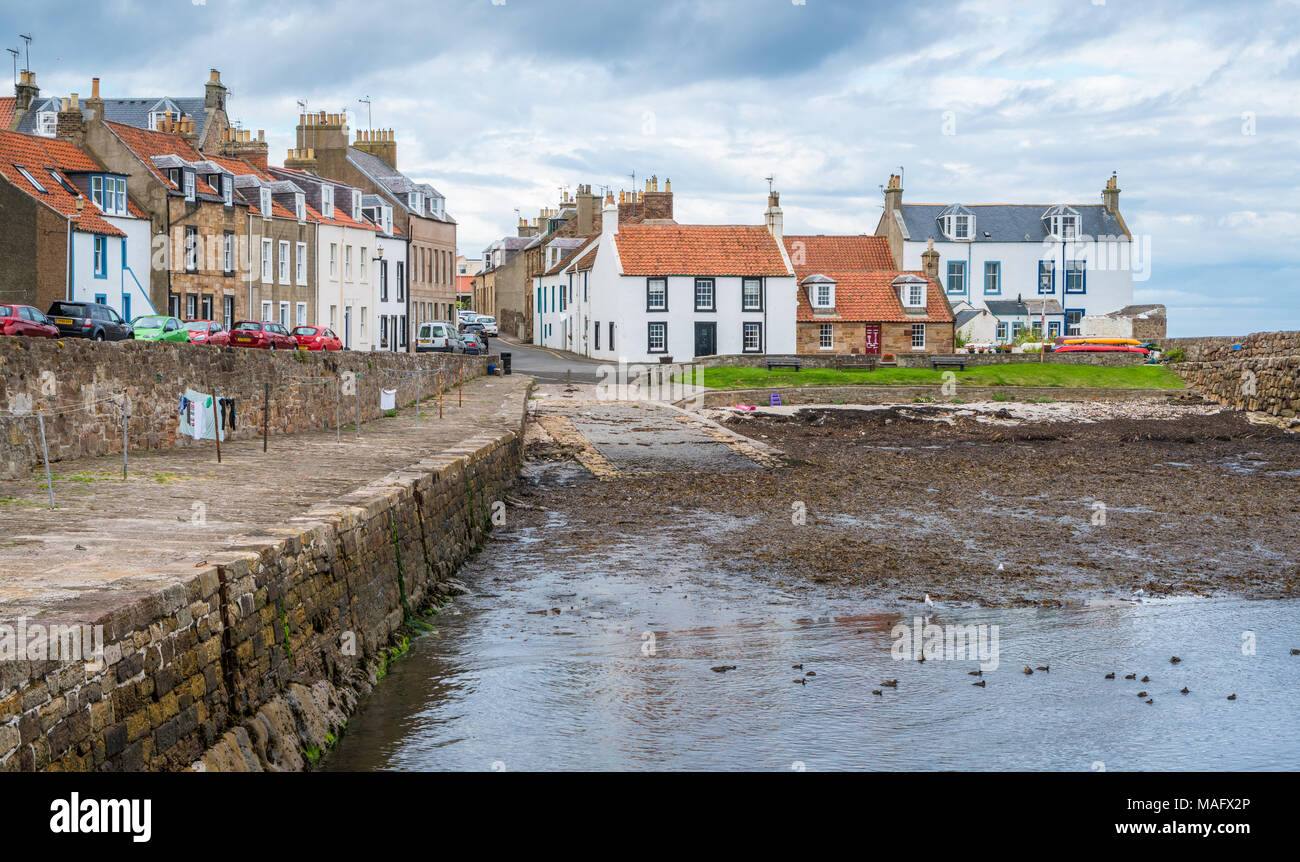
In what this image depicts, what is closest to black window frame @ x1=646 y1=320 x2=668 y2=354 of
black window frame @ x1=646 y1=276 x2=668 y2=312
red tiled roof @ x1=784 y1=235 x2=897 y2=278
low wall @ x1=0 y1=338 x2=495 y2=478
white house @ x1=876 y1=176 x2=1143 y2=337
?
black window frame @ x1=646 y1=276 x2=668 y2=312

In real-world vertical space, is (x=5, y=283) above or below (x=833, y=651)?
above

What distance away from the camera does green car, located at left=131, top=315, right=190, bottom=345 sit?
31.7 metres

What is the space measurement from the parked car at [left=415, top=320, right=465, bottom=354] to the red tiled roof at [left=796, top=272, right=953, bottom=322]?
16934 millimetres

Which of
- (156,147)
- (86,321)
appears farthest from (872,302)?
(86,321)

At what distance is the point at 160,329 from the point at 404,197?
40230 millimetres

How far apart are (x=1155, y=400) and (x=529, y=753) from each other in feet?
135

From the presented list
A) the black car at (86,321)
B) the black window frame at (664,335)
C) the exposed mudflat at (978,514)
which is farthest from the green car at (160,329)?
the black window frame at (664,335)

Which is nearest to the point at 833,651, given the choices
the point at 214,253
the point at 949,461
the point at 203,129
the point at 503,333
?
the point at 949,461

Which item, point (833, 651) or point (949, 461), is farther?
point (949, 461)

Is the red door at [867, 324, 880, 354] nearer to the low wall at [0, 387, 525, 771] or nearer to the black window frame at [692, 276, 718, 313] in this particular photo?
the black window frame at [692, 276, 718, 313]

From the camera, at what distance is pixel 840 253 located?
6812cm

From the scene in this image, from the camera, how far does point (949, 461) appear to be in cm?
2845

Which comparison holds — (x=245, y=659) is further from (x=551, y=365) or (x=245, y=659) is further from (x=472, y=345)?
(x=551, y=365)

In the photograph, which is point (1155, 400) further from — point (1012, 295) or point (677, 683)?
point (677, 683)
